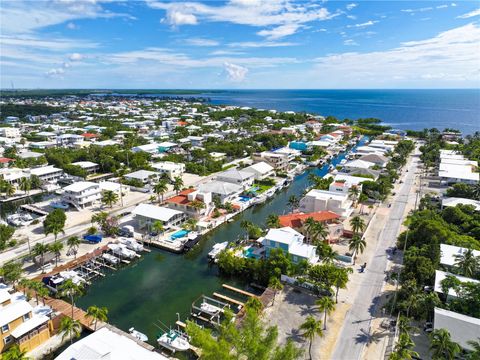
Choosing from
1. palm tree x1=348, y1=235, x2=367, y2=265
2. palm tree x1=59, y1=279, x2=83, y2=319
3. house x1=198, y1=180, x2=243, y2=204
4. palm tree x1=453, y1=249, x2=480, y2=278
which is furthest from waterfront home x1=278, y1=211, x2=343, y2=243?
palm tree x1=59, y1=279, x2=83, y2=319

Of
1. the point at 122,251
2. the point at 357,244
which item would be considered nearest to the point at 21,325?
the point at 122,251

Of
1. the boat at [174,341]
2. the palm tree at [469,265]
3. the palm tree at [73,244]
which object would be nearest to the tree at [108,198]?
the palm tree at [73,244]

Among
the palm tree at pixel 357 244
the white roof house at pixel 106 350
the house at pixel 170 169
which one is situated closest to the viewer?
the white roof house at pixel 106 350

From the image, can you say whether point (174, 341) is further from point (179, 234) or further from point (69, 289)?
point (179, 234)

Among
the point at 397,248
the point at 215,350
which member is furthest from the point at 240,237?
the point at 215,350

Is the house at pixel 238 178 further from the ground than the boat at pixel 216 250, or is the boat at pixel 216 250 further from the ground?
the house at pixel 238 178

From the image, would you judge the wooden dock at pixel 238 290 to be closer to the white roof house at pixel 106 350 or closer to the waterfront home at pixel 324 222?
the white roof house at pixel 106 350

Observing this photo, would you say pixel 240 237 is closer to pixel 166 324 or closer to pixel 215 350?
pixel 166 324
